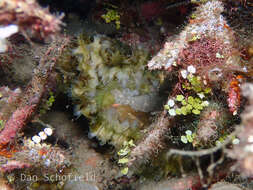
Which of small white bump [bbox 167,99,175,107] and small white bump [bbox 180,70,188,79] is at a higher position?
small white bump [bbox 180,70,188,79]

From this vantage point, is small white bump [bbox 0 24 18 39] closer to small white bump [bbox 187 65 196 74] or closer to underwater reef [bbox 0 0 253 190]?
underwater reef [bbox 0 0 253 190]

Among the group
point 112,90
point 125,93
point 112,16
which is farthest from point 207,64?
point 112,16

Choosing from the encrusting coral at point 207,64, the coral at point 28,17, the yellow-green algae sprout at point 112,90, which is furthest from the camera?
the yellow-green algae sprout at point 112,90

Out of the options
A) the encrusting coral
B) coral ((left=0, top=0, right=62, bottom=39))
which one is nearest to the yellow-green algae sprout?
the encrusting coral

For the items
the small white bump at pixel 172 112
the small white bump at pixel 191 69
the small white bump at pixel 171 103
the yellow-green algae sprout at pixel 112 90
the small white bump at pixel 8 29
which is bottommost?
the yellow-green algae sprout at pixel 112 90

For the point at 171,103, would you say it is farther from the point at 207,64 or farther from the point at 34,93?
the point at 34,93

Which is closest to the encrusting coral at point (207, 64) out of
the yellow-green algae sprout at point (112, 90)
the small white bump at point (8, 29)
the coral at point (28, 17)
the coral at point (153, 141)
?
the coral at point (153, 141)

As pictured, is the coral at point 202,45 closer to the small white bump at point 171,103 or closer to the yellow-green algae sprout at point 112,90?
the small white bump at point 171,103

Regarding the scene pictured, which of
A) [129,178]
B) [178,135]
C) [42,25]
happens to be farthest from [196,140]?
[42,25]
